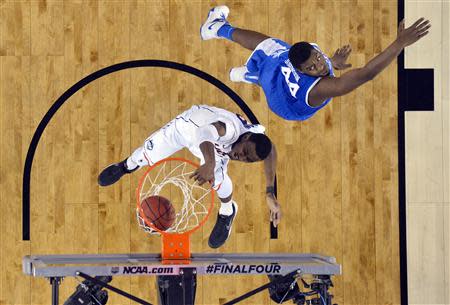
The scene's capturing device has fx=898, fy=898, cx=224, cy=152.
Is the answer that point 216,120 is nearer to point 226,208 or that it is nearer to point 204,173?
point 204,173

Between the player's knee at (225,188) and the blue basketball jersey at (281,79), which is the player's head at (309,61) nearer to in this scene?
the blue basketball jersey at (281,79)

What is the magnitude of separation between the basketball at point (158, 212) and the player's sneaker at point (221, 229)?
0.69m

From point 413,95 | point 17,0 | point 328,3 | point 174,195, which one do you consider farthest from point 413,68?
point 17,0

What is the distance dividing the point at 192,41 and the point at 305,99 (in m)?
1.85

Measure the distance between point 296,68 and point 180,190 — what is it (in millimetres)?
1868

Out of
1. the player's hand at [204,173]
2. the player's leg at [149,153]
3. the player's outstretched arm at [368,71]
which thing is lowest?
the player's hand at [204,173]

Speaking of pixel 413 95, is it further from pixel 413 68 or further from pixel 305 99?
pixel 305 99

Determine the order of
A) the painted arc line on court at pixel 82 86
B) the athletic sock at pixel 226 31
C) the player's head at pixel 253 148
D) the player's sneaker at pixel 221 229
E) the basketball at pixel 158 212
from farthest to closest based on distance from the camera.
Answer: the painted arc line on court at pixel 82 86 → the player's sneaker at pixel 221 229 → the athletic sock at pixel 226 31 → the basketball at pixel 158 212 → the player's head at pixel 253 148

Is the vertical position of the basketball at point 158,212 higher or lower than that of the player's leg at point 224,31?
lower

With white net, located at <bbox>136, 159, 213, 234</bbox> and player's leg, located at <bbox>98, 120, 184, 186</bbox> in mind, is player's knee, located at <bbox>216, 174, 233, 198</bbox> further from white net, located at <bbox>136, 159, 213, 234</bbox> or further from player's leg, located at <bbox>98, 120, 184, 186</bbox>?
player's leg, located at <bbox>98, 120, 184, 186</bbox>

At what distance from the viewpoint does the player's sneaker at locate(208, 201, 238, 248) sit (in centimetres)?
795

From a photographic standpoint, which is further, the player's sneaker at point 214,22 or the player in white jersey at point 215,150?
the player's sneaker at point 214,22

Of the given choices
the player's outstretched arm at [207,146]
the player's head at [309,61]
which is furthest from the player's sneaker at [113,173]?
the player's head at [309,61]

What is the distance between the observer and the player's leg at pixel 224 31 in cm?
774
